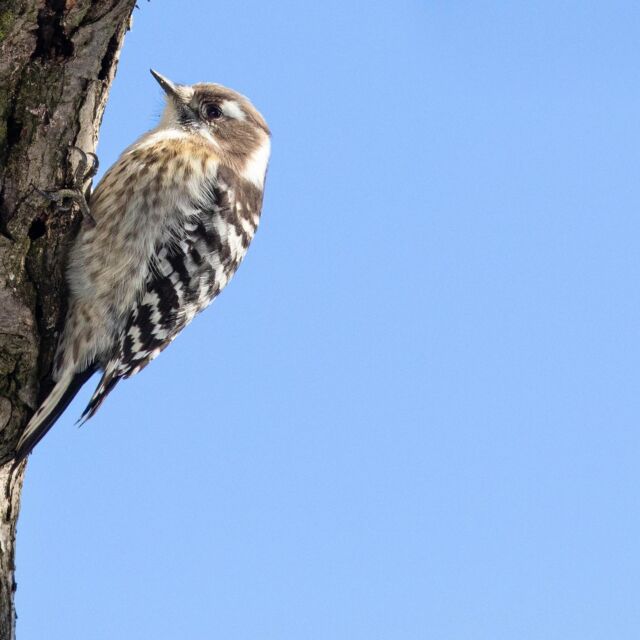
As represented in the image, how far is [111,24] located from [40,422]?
176 centimetres

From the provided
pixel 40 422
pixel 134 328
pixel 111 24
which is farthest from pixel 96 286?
pixel 111 24

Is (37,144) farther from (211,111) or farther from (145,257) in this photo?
(211,111)

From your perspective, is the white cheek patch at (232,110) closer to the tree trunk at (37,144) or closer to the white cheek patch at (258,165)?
the white cheek patch at (258,165)

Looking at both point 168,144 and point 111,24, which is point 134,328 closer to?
point 168,144

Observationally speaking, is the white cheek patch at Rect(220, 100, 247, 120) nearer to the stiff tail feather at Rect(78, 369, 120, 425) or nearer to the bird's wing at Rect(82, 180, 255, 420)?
the bird's wing at Rect(82, 180, 255, 420)

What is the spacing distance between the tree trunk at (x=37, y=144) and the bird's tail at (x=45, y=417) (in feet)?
0.16

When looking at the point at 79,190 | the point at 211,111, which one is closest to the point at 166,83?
the point at 211,111

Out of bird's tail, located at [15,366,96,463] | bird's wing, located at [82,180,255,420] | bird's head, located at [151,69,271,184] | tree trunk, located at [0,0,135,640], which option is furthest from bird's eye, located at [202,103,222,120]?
bird's tail, located at [15,366,96,463]

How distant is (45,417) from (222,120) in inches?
82.9

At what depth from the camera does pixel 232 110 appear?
203 inches

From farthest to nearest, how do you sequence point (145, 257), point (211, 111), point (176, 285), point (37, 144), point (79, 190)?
point (211, 111)
point (176, 285)
point (145, 257)
point (79, 190)
point (37, 144)

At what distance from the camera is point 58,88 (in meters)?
3.66

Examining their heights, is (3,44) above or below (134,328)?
above

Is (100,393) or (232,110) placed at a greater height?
(232,110)
